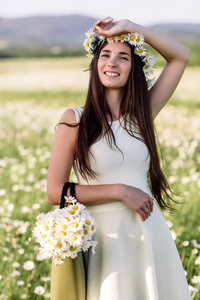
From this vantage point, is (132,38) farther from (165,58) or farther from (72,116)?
(72,116)

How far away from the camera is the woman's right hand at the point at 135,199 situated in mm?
2477

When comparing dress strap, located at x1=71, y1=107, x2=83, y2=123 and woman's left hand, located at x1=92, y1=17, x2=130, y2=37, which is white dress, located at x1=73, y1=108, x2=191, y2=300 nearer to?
dress strap, located at x1=71, y1=107, x2=83, y2=123

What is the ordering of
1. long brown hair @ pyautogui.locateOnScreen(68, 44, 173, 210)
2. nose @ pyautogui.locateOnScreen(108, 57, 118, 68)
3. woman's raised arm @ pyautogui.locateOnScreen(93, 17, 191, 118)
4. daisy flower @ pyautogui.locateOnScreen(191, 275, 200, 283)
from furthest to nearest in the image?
daisy flower @ pyautogui.locateOnScreen(191, 275, 200, 283) < woman's raised arm @ pyautogui.locateOnScreen(93, 17, 191, 118) < nose @ pyautogui.locateOnScreen(108, 57, 118, 68) < long brown hair @ pyautogui.locateOnScreen(68, 44, 173, 210)

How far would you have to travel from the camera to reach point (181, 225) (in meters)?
4.66

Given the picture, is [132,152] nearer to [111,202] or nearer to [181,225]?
[111,202]

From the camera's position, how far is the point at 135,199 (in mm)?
2480

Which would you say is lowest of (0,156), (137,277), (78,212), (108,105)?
(0,156)

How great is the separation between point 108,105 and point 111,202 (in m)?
0.55

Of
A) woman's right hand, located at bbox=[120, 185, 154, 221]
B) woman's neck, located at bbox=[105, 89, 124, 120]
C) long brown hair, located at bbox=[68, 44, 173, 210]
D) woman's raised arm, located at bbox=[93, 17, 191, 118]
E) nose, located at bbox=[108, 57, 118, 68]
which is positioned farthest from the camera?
woman's raised arm, located at bbox=[93, 17, 191, 118]

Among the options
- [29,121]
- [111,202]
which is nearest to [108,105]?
[111,202]

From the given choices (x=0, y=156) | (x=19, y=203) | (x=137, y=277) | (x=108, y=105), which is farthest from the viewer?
(x=0, y=156)

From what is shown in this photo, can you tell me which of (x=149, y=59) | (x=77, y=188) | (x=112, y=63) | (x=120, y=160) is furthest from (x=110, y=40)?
(x=77, y=188)

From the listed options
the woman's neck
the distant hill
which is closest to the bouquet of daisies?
the woman's neck

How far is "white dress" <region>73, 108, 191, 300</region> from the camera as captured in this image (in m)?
2.52
